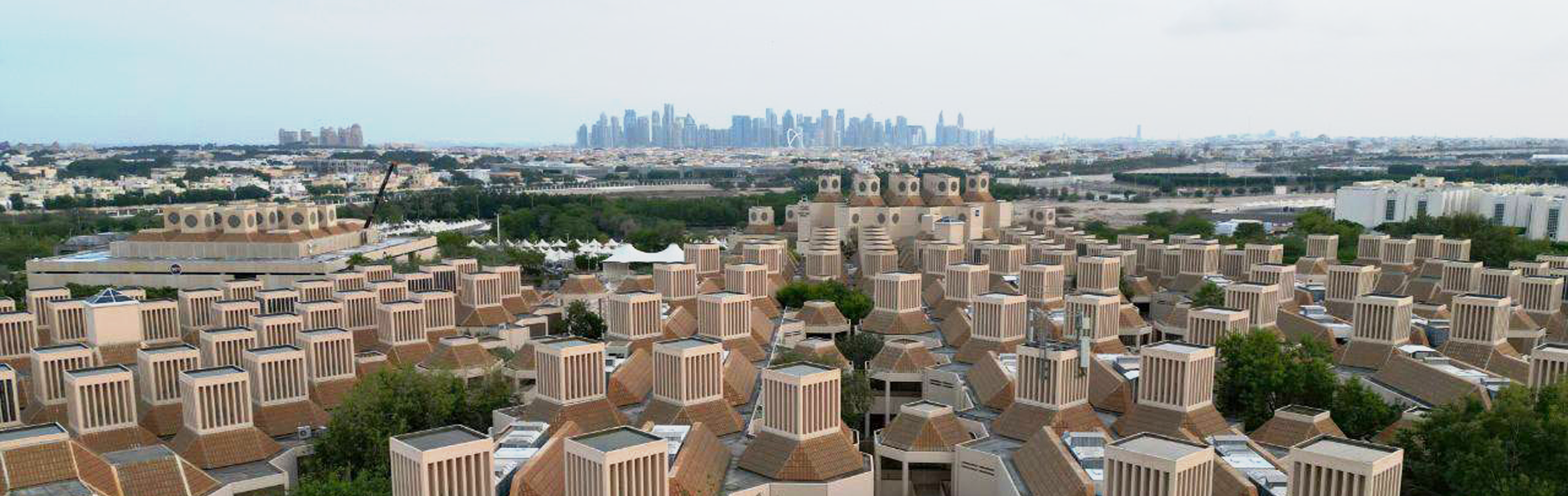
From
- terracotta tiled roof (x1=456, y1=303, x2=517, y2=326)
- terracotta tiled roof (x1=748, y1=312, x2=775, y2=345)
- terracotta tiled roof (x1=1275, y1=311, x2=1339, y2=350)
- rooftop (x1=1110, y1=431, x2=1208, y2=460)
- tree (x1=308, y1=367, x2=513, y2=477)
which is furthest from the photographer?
terracotta tiled roof (x1=456, y1=303, x2=517, y2=326)

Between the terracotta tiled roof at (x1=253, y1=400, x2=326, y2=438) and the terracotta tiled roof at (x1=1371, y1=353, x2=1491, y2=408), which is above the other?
the terracotta tiled roof at (x1=1371, y1=353, x2=1491, y2=408)

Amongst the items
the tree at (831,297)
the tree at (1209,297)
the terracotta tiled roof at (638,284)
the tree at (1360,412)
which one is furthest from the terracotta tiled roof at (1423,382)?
the terracotta tiled roof at (638,284)

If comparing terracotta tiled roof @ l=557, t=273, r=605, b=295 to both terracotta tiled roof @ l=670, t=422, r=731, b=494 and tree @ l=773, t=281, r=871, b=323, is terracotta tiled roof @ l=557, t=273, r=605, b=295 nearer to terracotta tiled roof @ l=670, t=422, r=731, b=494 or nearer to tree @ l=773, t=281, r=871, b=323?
tree @ l=773, t=281, r=871, b=323

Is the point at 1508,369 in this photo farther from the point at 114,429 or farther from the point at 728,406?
the point at 114,429

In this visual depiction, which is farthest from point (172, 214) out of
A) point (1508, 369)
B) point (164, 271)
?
point (1508, 369)

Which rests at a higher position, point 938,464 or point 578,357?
point 578,357

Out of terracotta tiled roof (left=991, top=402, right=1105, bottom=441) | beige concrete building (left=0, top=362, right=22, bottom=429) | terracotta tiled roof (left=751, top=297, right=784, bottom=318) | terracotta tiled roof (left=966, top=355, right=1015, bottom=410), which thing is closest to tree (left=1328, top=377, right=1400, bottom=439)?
terracotta tiled roof (left=991, top=402, right=1105, bottom=441)

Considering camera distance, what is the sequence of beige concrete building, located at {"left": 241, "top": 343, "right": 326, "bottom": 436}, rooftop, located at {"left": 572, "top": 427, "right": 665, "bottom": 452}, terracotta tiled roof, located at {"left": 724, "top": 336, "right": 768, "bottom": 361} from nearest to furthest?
rooftop, located at {"left": 572, "top": 427, "right": 665, "bottom": 452} → beige concrete building, located at {"left": 241, "top": 343, "right": 326, "bottom": 436} → terracotta tiled roof, located at {"left": 724, "top": 336, "right": 768, "bottom": 361}
